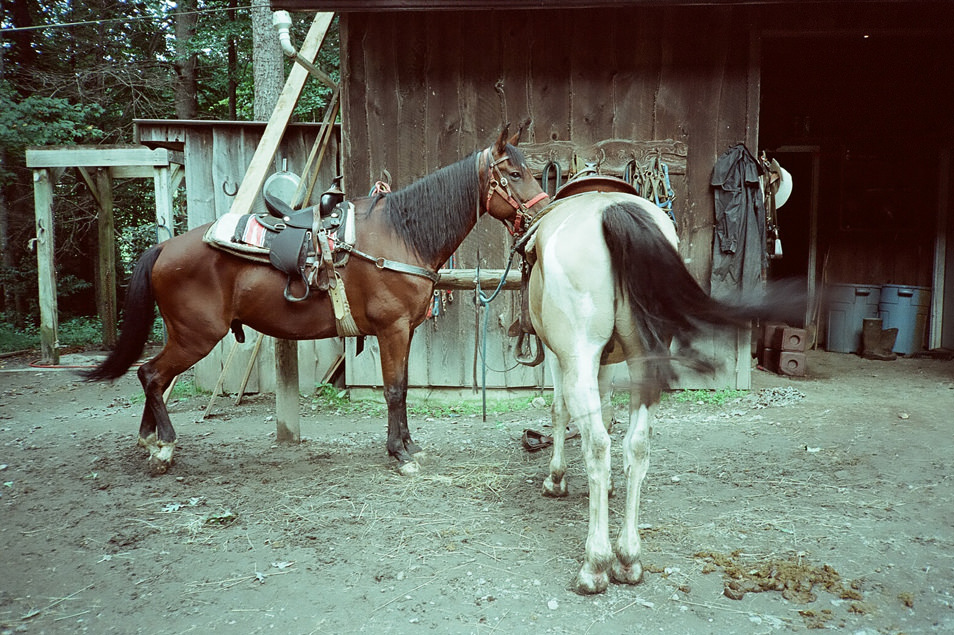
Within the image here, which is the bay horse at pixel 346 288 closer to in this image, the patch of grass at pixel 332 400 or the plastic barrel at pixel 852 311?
the patch of grass at pixel 332 400

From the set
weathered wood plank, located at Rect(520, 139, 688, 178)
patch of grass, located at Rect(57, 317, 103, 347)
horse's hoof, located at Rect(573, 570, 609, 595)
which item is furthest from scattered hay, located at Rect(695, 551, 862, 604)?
patch of grass, located at Rect(57, 317, 103, 347)

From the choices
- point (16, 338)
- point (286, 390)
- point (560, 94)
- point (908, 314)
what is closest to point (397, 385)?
point (286, 390)

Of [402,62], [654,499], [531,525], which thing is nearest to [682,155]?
[402,62]

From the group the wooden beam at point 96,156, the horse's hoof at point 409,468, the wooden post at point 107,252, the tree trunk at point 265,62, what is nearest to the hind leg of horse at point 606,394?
the horse's hoof at point 409,468

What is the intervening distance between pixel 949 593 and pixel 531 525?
67.8 inches

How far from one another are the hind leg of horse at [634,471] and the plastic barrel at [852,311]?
6977 millimetres

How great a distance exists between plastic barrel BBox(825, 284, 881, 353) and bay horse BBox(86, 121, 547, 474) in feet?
21.4

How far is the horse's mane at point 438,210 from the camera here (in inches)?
151

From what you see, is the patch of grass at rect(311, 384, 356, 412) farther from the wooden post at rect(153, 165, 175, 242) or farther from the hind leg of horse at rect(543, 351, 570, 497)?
the hind leg of horse at rect(543, 351, 570, 497)

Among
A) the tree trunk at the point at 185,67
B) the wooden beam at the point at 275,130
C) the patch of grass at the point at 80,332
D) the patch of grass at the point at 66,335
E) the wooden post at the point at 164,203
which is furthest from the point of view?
the tree trunk at the point at 185,67

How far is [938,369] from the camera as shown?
7.00 meters

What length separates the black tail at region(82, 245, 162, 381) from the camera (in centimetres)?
383

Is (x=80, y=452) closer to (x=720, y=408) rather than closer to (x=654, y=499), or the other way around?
(x=654, y=499)

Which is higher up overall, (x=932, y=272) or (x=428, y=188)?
(x=428, y=188)
